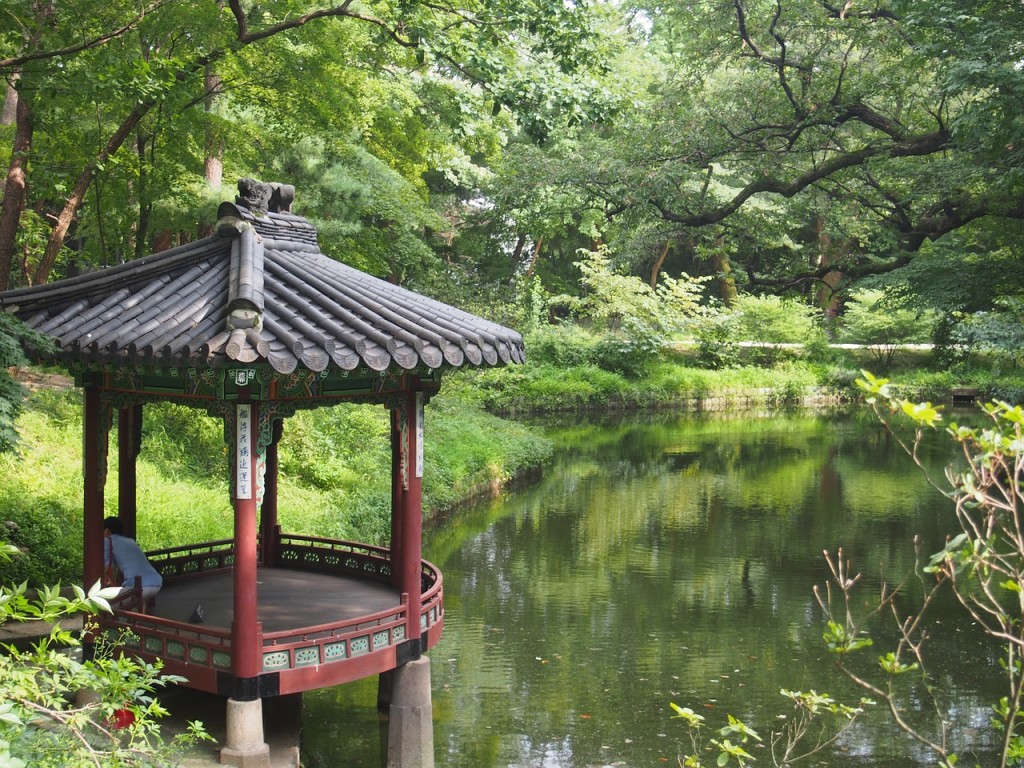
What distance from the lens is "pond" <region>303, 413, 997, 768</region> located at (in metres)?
9.52

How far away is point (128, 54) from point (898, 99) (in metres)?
12.0

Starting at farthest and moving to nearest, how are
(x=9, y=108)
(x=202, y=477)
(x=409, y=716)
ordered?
(x=9, y=108) → (x=202, y=477) → (x=409, y=716)

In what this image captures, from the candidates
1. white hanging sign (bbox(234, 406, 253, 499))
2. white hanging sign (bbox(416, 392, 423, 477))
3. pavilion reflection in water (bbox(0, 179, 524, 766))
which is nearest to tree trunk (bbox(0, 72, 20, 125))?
pavilion reflection in water (bbox(0, 179, 524, 766))

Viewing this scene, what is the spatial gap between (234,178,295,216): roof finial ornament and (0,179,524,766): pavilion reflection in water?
0.01 m

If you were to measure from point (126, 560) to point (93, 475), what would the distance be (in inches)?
Answer: 29.7

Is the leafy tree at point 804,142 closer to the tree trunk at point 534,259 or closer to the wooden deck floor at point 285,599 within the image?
the wooden deck floor at point 285,599

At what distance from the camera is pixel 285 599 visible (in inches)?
358

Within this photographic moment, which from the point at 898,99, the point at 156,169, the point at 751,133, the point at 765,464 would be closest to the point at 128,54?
the point at 156,169

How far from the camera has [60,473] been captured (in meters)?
12.8

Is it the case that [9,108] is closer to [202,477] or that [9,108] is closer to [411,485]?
[202,477]

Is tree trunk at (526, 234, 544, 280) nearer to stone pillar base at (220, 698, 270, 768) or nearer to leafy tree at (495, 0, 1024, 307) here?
leafy tree at (495, 0, 1024, 307)

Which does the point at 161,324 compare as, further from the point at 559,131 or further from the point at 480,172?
the point at 559,131

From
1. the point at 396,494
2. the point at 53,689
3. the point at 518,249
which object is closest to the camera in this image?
the point at 53,689

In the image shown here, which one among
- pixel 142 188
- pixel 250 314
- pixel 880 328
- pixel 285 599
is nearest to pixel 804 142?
pixel 142 188
